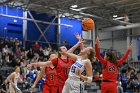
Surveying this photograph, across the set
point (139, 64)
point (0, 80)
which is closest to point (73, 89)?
point (0, 80)

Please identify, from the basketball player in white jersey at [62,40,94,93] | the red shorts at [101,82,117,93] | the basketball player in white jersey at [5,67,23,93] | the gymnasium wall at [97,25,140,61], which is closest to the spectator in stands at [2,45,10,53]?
the basketball player in white jersey at [5,67,23,93]

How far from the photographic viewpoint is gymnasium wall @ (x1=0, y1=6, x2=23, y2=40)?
25.8m

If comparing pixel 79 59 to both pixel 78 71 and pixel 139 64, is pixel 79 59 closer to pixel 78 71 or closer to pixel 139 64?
pixel 78 71

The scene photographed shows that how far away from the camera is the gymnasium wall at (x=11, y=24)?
25.8 m

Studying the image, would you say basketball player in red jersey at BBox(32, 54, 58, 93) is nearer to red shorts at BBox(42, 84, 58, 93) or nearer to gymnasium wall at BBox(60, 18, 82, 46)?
red shorts at BBox(42, 84, 58, 93)

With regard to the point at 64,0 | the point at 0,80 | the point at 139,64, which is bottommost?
the point at 139,64

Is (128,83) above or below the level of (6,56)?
below

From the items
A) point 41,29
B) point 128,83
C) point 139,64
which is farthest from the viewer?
point 139,64

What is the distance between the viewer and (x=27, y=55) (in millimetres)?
23172

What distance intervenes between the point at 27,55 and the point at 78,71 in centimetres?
1694

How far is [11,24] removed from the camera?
2639cm

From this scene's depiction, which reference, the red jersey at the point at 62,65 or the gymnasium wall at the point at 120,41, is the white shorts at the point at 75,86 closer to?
the red jersey at the point at 62,65

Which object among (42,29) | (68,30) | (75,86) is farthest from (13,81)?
(68,30)

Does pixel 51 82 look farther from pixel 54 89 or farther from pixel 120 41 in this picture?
pixel 120 41
